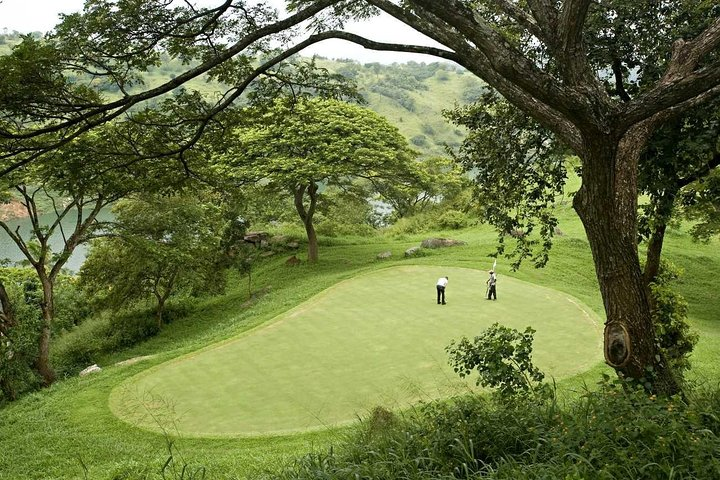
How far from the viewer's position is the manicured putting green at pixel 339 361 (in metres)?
8.56

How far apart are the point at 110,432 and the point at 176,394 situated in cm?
134

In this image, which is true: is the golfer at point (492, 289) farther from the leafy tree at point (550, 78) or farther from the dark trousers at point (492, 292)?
the leafy tree at point (550, 78)

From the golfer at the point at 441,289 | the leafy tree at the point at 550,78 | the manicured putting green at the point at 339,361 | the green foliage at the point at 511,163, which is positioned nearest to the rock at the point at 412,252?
the manicured putting green at the point at 339,361

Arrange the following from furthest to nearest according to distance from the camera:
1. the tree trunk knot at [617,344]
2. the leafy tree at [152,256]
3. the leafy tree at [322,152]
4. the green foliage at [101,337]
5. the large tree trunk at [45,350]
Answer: the leafy tree at [322,152]
the green foliage at [101,337]
the leafy tree at [152,256]
the large tree trunk at [45,350]
the tree trunk knot at [617,344]

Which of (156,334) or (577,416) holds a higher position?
(577,416)

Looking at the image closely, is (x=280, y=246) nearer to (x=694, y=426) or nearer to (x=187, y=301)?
(x=187, y=301)

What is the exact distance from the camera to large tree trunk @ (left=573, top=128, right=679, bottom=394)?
4.41 m

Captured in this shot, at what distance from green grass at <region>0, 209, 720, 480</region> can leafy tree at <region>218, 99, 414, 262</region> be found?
372 centimetres

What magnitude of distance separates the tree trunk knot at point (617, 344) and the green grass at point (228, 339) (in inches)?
97.2

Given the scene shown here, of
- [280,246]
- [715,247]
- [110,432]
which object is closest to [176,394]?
[110,432]

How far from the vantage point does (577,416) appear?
A: 436cm

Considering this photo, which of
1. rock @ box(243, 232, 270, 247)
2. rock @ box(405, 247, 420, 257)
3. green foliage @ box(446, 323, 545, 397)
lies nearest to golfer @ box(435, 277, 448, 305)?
rock @ box(405, 247, 420, 257)

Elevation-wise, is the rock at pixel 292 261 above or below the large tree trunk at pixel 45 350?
above

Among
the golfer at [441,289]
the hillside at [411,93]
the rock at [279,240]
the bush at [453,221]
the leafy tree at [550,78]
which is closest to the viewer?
the leafy tree at [550,78]
